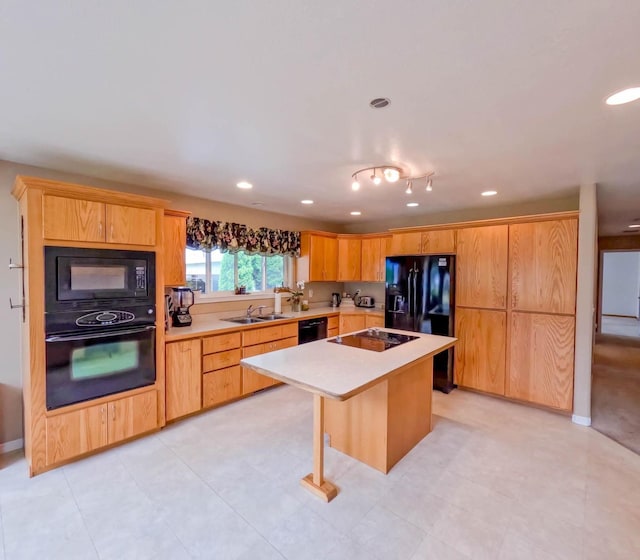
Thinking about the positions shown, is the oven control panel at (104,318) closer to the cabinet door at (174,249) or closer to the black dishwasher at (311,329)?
the cabinet door at (174,249)

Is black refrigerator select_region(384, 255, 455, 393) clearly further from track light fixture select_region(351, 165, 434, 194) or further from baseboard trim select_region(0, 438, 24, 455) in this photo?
baseboard trim select_region(0, 438, 24, 455)

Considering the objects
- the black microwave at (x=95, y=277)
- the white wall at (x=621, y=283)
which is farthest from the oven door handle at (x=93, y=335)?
the white wall at (x=621, y=283)

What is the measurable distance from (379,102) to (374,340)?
195cm

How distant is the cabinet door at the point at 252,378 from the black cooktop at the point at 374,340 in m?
1.23

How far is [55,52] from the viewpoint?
131 cm

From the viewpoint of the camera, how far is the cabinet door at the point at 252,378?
3.68 m

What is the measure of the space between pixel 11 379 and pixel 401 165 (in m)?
3.72

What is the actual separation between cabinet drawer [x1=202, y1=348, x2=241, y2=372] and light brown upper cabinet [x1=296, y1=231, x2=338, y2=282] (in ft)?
6.05

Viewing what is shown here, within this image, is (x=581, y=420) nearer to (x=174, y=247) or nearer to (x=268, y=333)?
(x=268, y=333)

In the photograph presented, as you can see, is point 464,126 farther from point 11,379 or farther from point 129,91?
point 11,379

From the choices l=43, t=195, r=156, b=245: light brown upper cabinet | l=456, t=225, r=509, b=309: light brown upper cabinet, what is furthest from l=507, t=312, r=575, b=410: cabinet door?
l=43, t=195, r=156, b=245: light brown upper cabinet

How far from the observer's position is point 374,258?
521cm

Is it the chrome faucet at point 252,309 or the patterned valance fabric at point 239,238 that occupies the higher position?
the patterned valance fabric at point 239,238

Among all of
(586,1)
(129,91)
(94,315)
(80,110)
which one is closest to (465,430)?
(586,1)
